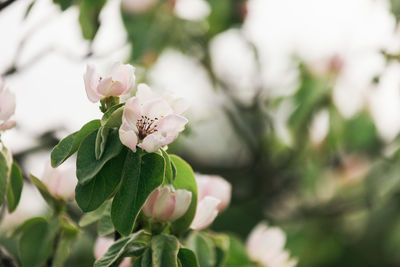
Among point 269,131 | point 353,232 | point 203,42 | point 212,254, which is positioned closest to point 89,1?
point 212,254

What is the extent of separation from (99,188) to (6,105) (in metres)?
0.16

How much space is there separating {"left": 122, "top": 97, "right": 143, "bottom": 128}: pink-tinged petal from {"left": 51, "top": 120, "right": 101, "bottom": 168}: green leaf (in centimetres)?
4

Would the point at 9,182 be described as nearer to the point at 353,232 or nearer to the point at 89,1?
the point at 89,1

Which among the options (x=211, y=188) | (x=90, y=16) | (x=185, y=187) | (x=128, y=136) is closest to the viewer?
(x=128, y=136)

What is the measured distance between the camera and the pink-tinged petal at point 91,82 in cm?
69

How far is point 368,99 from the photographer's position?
1868 mm

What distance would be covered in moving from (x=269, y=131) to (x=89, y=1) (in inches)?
47.5

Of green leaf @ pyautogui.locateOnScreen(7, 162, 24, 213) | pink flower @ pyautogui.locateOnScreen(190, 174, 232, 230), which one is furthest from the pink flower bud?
green leaf @ pyautogui.locateOnScreen(7, 162, 24, 213)

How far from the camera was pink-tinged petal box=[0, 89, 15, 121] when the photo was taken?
72 cm

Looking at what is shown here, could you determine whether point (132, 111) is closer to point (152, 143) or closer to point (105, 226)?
point (152, 143)

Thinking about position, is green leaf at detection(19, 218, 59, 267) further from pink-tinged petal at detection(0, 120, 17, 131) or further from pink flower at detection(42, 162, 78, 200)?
pink-tinged petal at detection(0, 120, 17, 131)

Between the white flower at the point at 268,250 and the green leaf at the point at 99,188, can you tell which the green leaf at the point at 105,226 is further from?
the white flower at the point at 268,250

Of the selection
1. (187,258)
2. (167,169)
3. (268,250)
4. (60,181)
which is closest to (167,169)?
(167,169)

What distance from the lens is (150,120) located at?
0.68 meters
